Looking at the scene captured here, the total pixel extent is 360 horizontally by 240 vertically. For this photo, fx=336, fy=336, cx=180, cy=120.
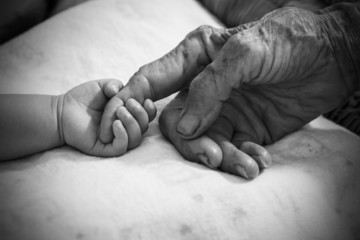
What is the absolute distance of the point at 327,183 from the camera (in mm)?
722

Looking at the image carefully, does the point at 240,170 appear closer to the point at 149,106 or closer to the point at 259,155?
the point at 259,155

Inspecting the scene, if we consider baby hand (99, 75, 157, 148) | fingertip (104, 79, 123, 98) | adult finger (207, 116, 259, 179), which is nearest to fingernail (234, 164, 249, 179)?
adult finger (207, 116, 259, 179)

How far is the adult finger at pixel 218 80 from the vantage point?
692mm

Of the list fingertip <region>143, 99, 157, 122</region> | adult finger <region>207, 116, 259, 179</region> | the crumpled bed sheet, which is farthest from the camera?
fingertip <region>143, 99, 157, 122</region>

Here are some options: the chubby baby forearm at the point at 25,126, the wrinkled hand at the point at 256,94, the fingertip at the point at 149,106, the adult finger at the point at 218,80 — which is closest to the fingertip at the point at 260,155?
the wrinkled hand at the point at 256,94

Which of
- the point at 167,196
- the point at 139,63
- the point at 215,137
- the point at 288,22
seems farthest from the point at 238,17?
the point at 167,196

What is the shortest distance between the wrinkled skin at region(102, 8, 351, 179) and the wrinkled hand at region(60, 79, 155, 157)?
0.23 ft

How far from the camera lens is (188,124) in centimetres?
74

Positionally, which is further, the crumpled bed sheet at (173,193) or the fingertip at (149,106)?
the fingertip at (149,106)

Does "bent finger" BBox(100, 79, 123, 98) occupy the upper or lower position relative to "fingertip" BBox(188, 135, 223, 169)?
upper

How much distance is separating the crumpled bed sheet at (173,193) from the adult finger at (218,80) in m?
0.09

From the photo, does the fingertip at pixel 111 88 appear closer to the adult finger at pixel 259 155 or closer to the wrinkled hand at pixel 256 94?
the wrinkled hand at pixel 256 94

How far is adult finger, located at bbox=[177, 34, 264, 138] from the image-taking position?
2.27 ft

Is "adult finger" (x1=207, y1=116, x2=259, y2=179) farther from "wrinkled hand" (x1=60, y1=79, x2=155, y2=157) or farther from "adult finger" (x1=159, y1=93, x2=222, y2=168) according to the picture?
"wrinkled hand" (x1=60, y1=79, x2=155, y2=157)
